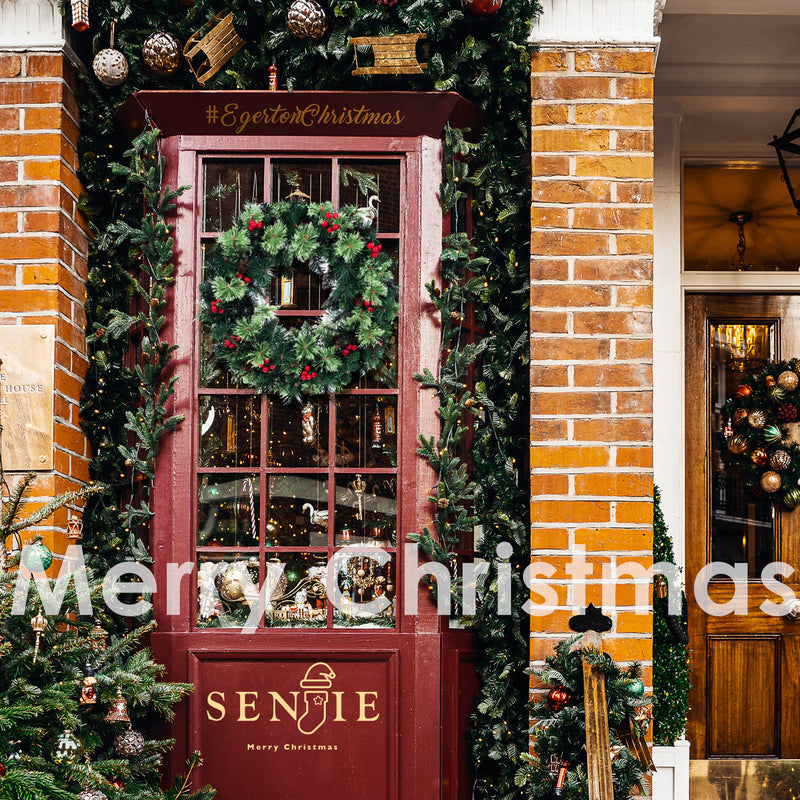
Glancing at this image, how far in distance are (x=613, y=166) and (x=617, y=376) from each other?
0.86 metres

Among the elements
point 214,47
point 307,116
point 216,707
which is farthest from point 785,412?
point 214,47

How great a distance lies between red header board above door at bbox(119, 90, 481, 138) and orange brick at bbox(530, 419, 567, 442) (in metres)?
1.32

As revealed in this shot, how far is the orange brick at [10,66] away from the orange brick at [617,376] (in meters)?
2.66

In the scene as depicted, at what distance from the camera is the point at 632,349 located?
3893 mm

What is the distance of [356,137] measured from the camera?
13.5 feet

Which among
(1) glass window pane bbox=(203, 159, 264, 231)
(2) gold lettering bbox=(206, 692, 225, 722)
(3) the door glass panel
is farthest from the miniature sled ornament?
(3) the door glass panel

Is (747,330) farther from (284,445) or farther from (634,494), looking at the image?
(284,445)

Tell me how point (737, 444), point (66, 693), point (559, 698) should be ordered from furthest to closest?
1. point (737, 444)
2. point (559, 698)
3. point (66, 693)

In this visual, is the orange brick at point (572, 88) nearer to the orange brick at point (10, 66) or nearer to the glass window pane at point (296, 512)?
the glass window pane at point (296, 512)

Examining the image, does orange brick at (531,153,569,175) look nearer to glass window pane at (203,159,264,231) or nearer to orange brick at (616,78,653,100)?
orange brick at (616,78,653,100)

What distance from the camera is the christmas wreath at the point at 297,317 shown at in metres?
3.98

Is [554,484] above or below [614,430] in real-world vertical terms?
below

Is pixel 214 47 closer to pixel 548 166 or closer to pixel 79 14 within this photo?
pixel 79 14

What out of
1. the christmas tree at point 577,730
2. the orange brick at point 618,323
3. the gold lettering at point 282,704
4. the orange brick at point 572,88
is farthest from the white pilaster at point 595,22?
the gold lettering at point 282,704
